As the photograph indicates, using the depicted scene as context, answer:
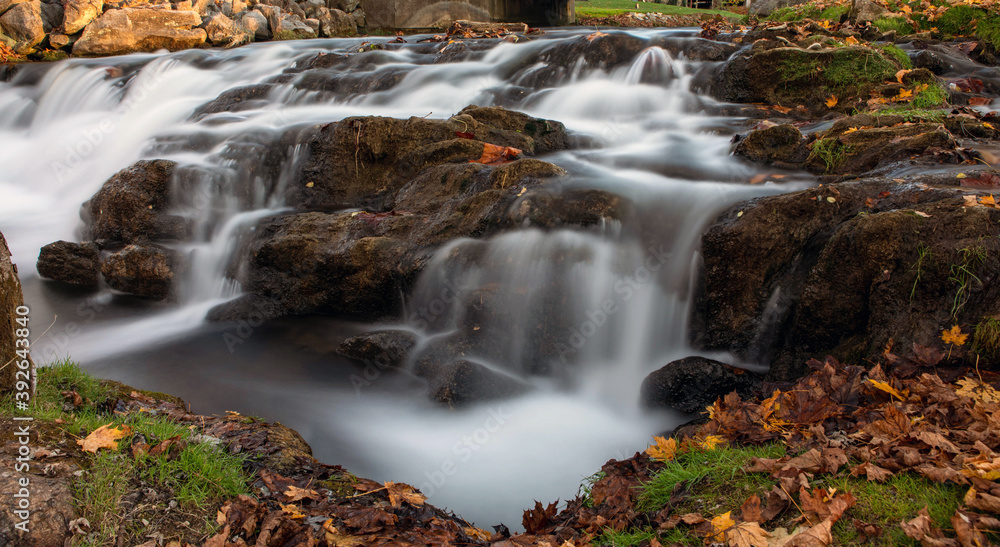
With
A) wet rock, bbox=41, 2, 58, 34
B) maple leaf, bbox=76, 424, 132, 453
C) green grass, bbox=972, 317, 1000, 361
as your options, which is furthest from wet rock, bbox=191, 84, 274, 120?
green grass, bbox=972, 317, 1000, 361

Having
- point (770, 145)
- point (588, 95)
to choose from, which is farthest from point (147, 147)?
point (770, 145)

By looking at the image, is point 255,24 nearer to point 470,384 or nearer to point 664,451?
point 470,384

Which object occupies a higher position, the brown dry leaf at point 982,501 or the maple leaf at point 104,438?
the brown dry leaf at point 982,501

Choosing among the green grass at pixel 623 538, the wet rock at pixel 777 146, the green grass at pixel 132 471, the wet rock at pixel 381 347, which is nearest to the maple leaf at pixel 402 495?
the green grass at pixel 132 471

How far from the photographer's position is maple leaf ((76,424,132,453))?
2.74 metres

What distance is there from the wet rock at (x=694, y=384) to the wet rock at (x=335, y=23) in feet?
52.5

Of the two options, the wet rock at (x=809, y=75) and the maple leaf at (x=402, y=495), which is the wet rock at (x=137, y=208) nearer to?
the maple leaf at (x=402, y=495)

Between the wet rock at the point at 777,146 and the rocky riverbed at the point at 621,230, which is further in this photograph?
the wet rock at the point at 777,146

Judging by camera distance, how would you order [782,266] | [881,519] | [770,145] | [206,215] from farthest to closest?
1. [206,215]
2. [770,145]
3. [782,266]
4. [881,519]

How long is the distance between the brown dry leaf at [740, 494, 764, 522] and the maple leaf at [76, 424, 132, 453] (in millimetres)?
2748

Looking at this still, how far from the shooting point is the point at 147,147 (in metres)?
8.81

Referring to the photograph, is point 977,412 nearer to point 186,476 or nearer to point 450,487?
point 450,487

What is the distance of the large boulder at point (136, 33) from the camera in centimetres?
1359

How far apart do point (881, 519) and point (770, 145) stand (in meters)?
5.19
